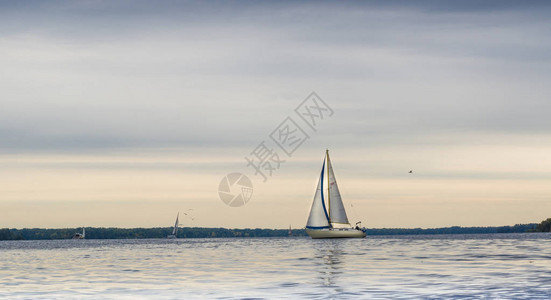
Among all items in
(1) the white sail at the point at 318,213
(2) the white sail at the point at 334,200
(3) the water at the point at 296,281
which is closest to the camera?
(3) the water at the point at 296,281

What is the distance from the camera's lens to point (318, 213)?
164625mm

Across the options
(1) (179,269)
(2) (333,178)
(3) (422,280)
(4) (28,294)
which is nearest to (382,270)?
(3) (422,280)

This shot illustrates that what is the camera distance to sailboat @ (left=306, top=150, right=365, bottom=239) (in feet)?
536

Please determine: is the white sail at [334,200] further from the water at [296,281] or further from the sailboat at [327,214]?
the water at [296,281]

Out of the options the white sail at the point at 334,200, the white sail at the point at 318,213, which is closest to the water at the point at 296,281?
the white sail at the point at 318,213

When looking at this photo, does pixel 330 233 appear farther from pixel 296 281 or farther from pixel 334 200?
pixel 296 281

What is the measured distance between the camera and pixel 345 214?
554 ft

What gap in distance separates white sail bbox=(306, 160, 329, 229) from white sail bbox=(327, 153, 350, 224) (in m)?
1.81

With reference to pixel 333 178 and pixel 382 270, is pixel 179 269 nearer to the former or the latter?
pixel 382 270

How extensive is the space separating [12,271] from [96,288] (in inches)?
835

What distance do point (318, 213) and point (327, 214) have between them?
280 cm

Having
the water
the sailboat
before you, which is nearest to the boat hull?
the sailboat

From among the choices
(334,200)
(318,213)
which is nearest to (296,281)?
(318,213)

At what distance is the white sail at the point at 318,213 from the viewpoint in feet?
534
